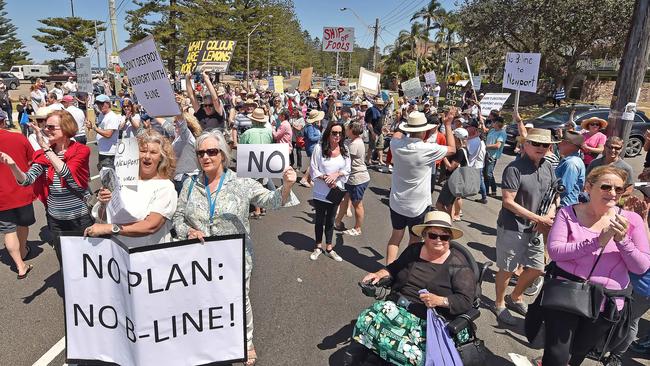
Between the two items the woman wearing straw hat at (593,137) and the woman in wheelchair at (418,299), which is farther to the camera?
the woman wearing straw hat at (593,137)

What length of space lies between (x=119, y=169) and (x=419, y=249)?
2236 millimetres

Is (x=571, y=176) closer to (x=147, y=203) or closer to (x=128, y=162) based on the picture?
(x=147, y=203)

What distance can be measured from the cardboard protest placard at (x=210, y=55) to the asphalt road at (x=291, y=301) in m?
3.43

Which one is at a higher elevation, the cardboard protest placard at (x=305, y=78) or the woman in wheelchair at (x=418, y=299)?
the cardboard protest placard at (x=305, y=78)

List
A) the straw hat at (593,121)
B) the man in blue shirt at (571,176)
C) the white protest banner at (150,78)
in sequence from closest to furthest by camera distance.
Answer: the white protest banner at (150,78), the man in blue shirt at (571,176), the straw hat at (593,121)

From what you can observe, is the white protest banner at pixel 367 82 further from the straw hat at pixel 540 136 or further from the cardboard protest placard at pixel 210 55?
the straw hat at pixel 540 136

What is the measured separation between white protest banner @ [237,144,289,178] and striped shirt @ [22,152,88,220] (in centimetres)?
179

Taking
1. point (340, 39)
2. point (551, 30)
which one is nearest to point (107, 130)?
point (340, 39)

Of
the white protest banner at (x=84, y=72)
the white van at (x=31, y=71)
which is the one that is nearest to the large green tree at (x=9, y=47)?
the white van at (x=31, y=71)

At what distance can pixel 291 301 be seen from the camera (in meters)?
4.23

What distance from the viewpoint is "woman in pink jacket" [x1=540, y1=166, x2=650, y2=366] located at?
2.60 m

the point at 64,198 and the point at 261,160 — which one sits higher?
the point at 261,160

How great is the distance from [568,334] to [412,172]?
2.10 m

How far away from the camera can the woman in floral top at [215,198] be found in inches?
113
